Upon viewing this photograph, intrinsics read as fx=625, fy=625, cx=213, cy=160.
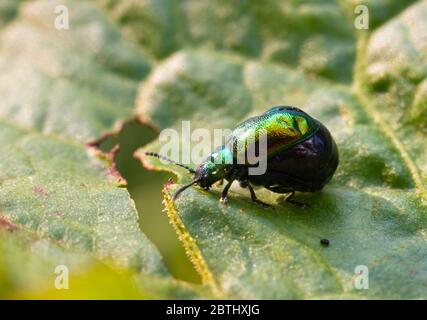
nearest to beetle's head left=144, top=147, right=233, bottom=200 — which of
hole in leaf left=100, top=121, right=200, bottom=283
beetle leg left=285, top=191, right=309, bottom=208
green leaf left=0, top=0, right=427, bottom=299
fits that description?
green leaf left=0, top=0, right=427, bottom=299

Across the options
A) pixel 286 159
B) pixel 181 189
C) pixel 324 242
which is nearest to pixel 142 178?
pixel 181 189

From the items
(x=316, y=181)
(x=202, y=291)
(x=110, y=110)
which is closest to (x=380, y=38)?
(x=316, y=181)

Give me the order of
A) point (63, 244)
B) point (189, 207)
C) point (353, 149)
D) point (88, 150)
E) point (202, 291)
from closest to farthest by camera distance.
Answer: point (202, 291) < point (63, 244) < point (189, 207) < point (353, 149) < point (88, 150)

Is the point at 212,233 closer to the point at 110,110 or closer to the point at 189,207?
the point at 189,207

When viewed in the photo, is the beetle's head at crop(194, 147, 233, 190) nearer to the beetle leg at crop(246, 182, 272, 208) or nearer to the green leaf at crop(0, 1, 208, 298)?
the beetle leg at crop(246, 182, 272, 208)

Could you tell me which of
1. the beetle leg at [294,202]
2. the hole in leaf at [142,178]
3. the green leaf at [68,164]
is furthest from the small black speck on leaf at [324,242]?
the hole in leaf at [142,178]

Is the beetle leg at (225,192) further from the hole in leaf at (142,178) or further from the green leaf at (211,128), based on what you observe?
the hole in leaf at (142,178)

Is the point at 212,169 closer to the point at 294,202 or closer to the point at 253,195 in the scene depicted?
the point at 253,195

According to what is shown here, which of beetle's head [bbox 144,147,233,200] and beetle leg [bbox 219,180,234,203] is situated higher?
beetle's head [bbox 144,147,233,200]
